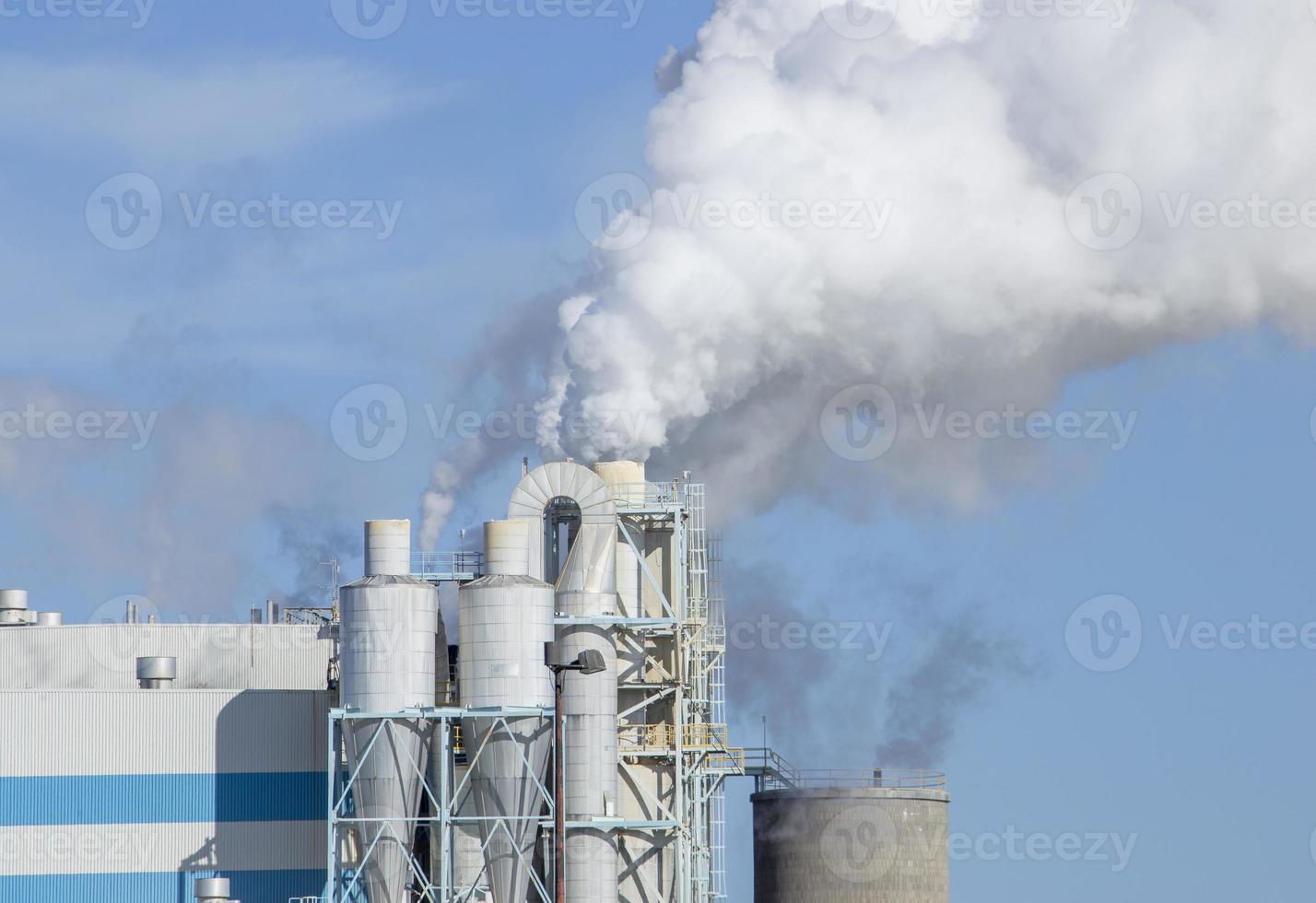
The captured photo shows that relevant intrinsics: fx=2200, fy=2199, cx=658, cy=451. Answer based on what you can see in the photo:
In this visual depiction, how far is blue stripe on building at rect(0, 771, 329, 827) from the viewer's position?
5603 cm

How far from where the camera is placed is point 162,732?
186 feet

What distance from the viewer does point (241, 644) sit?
66.7 m

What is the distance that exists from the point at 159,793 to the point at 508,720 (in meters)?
9.83

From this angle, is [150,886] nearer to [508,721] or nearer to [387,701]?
[387,701]

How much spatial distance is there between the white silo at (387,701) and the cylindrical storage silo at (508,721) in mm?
1147

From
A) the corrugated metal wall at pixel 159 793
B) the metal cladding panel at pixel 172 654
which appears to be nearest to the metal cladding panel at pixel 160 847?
the corrugated metal wall at pixel 159 793

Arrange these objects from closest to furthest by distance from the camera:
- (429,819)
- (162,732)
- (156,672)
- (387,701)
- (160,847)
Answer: (429,819) → (387,701) → (160,847) → (162,732) → (156,672)

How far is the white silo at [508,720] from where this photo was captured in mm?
53281

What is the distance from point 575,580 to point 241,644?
14420 millimetres

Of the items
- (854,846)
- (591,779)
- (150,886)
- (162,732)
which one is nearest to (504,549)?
(591,779)

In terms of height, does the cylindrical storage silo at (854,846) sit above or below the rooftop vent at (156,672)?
below

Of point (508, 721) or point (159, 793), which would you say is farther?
point (159, 793)

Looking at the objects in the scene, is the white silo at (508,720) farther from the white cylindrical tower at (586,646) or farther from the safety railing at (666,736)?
the safety railing at (666,736)

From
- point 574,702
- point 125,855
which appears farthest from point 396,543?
point 125,855
